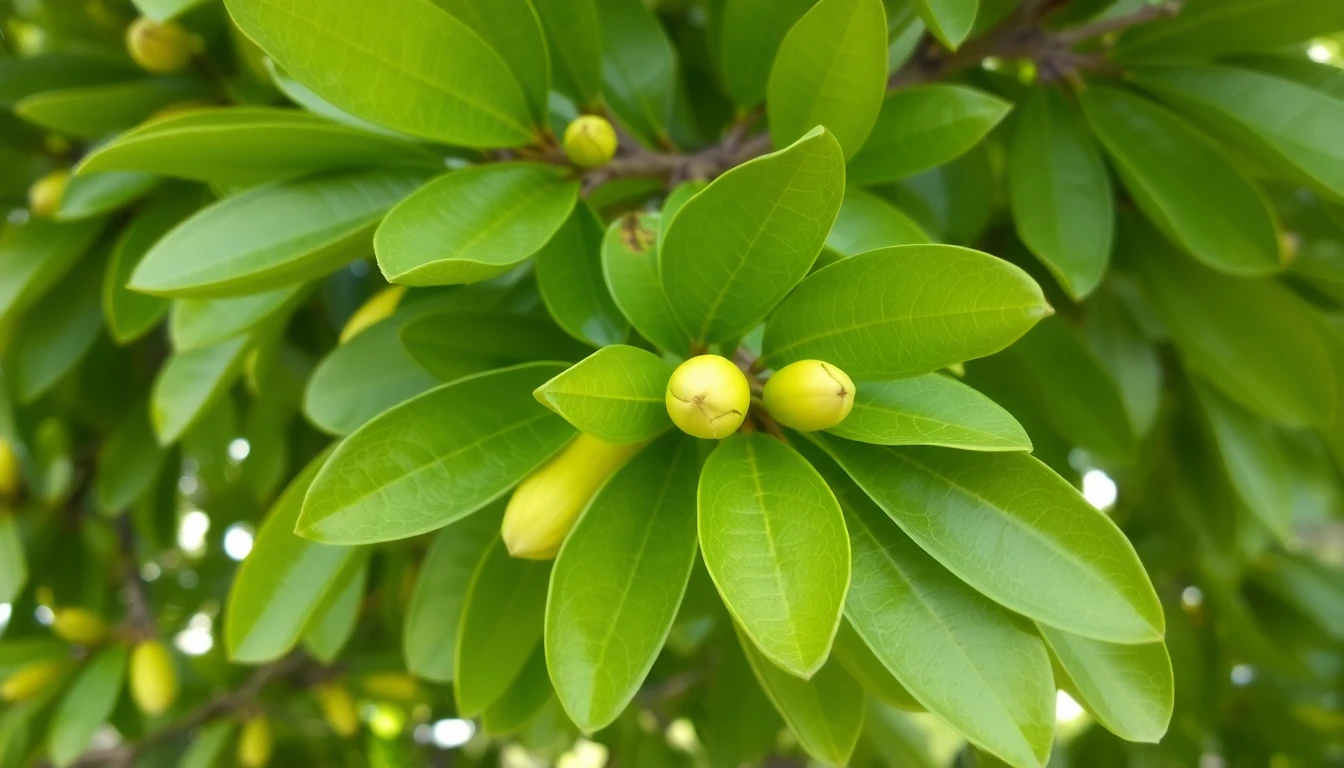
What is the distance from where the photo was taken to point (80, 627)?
4.14 feet

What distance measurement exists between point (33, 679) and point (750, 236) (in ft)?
4.13

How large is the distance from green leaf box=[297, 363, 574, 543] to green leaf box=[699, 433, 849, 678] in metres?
0.12

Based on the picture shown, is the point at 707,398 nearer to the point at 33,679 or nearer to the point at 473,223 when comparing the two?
the point at 473,223

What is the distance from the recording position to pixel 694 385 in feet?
1.63

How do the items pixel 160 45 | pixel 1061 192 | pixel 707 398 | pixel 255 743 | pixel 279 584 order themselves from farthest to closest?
pixel 255 743 → pixel 160 45 → pixel 1061 192 → pixel 279 584 → pixel 707 398

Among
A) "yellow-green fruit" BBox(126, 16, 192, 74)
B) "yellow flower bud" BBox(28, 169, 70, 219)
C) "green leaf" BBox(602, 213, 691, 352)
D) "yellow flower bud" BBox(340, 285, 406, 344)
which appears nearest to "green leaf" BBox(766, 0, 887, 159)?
"green leaf" BBox(602, 213, 691, 352)

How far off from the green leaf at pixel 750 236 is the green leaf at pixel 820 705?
243 mm

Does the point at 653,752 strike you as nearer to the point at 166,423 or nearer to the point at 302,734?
the point at 302,734

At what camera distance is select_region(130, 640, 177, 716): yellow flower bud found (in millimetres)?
1219

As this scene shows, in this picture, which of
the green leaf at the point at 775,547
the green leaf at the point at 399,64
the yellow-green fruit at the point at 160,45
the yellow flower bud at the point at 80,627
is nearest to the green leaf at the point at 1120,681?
the green leaf at the point at 775,547

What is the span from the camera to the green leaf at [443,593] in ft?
2.49

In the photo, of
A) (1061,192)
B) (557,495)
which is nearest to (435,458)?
(557,495)

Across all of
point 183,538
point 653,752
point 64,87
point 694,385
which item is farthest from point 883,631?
point 183,538

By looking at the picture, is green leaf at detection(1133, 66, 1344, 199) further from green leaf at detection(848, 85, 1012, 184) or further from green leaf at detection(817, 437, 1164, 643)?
green leaf at detection(817, 437, 1164, 643)
